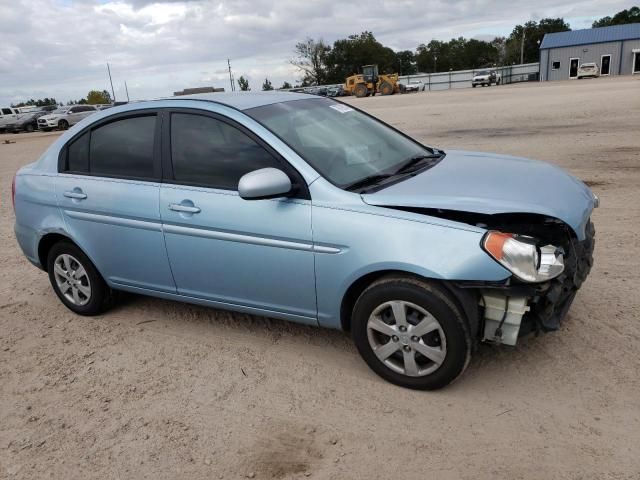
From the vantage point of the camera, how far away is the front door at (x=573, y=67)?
62.9 metres

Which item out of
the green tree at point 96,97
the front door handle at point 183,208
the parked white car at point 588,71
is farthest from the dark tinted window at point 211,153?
the green tree at point 96,97

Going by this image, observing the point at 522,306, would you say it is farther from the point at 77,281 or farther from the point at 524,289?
the point at 77,281

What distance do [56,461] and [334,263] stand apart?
1.86m

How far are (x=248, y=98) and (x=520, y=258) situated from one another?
2316 mm

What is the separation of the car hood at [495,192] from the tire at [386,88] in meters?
51.9

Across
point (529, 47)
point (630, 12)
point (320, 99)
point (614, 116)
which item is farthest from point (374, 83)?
point (630, 12)

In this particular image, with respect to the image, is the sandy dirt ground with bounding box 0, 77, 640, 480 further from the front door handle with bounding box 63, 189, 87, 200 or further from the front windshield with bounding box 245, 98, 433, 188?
the front windshield with bounding box 245, 98, 433, 188

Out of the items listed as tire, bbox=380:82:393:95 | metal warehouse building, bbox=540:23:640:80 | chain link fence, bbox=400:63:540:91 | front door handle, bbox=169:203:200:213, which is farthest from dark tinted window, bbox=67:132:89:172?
chain link fence, bbox=400:63:540:91

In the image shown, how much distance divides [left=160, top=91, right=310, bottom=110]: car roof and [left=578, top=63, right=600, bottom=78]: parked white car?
6148 cm

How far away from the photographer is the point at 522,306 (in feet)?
9.71

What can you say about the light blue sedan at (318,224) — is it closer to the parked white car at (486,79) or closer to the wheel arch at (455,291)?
the wheel arch at (455,291)

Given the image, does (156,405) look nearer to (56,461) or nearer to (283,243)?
(56,461)

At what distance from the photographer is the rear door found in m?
3.97

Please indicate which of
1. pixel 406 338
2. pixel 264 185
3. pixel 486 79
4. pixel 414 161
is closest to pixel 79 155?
pixel 264 185
